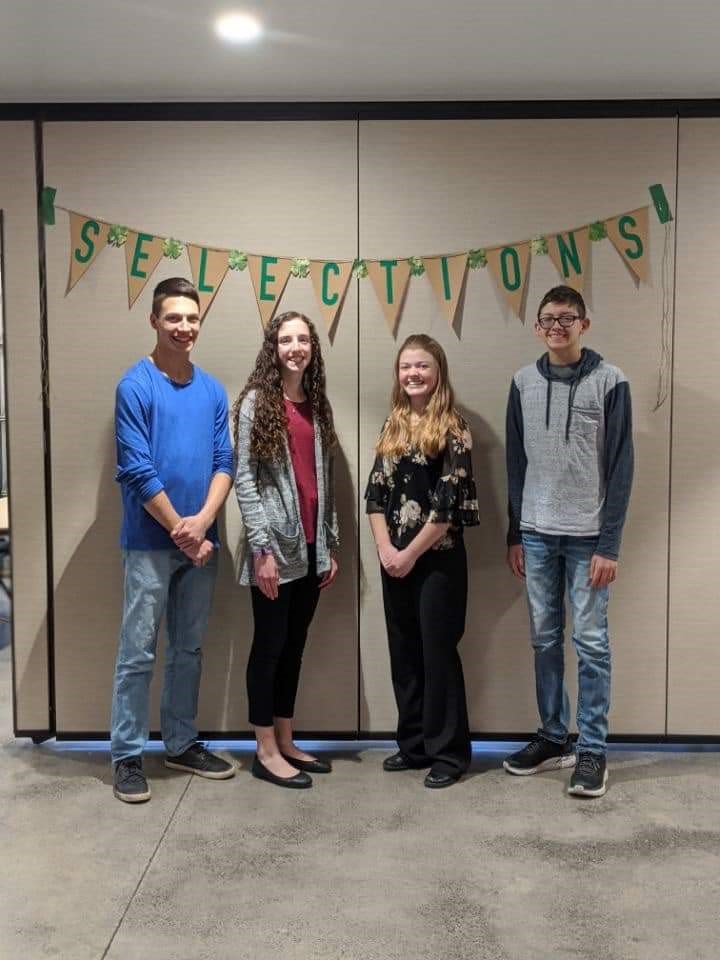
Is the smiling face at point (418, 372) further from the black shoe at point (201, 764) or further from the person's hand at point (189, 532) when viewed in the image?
the black shoe at point (201, 764)

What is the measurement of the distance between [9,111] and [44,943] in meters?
2.64

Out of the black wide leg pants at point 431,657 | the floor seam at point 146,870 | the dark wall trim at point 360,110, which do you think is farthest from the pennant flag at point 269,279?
the floor seam at point 146,870

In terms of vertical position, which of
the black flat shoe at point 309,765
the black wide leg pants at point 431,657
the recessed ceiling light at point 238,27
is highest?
the recessed ceiling light at point 238,27

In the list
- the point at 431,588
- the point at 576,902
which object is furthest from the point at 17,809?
the point at 576,902

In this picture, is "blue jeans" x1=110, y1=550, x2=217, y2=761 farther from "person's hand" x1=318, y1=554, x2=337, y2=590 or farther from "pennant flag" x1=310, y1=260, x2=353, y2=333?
"pennant flag" x1=310, y1=260, x2=353, y2=333

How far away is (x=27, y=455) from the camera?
334cm

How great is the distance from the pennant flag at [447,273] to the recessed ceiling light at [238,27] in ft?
3.05

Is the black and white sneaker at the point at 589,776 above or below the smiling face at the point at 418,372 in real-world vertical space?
below

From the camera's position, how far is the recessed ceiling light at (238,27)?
259 centimetres

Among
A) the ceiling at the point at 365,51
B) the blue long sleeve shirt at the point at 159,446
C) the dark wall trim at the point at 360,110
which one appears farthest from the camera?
the dark wall trim at the point at 360,110

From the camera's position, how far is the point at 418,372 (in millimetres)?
2982

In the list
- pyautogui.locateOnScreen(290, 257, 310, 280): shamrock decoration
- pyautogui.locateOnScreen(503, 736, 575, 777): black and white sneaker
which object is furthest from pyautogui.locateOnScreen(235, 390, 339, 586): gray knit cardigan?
pyautogui.locateOnScreen(503, 736, 575, 777): black and white sneaker

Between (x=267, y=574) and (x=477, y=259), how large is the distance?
4.32 feet

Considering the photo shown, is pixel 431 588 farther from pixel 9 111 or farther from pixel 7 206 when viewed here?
pixel 9 111
